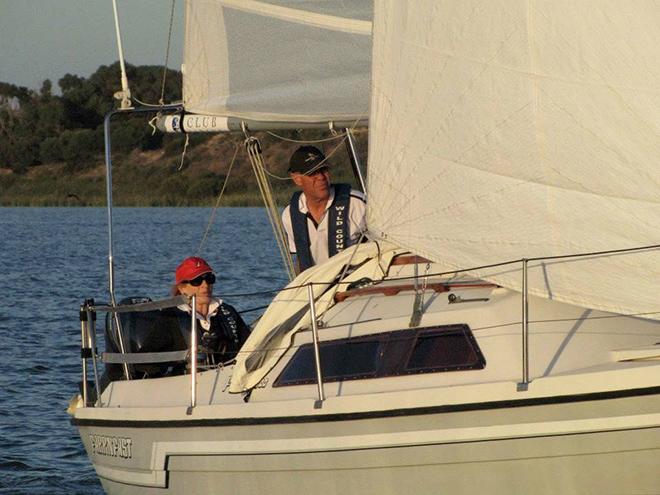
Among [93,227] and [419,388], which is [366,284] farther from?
[93,227]

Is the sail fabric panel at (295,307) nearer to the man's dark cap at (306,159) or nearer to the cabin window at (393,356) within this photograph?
the cabin window at (393,356)

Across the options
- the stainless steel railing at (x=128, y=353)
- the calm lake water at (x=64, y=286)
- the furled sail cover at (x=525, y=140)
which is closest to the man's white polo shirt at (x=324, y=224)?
the stainless steel railing at (x=128, y=353)

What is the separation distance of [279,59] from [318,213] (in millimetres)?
1312

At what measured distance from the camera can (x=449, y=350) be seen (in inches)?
347

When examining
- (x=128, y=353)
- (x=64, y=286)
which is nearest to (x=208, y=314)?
(x=128, y=353)

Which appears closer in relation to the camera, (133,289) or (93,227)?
(133,289)

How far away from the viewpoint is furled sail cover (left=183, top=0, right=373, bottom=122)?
1106 cm

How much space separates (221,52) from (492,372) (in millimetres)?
4081

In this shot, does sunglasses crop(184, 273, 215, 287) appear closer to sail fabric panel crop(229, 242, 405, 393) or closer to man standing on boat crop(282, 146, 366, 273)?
sail fabric panel crop(229, 242, 405, 393)

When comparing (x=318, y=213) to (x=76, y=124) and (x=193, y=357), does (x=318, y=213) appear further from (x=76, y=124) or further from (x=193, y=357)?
(x=76, y=124)

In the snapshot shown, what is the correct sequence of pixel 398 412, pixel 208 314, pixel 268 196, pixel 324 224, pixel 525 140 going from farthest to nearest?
1. pixel 268 196
2. pixel 324 224
3. pixel 208 314
4. pixel 525 140
5. pixel 398 412

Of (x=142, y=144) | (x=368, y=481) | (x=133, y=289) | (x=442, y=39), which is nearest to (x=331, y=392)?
(x=368, y=481)

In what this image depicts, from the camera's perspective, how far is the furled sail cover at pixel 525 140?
836 centimetres

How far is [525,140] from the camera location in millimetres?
8688
